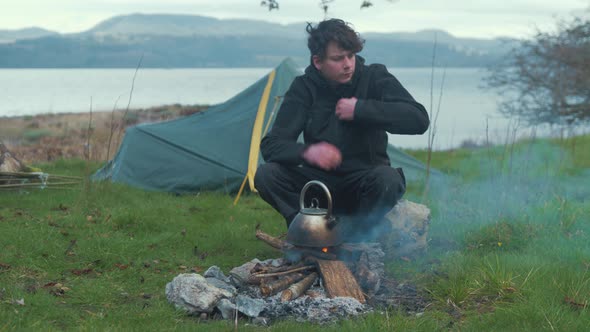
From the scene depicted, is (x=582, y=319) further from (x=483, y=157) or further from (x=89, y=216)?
(x=483, y=157)

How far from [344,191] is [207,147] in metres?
3.51

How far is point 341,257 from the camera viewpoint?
4.34 meters

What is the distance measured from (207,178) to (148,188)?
0.74m

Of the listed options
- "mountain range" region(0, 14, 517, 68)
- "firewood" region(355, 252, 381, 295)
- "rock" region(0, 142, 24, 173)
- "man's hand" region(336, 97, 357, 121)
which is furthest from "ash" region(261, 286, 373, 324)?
"mountain range" region(0, 14, 517, 68)

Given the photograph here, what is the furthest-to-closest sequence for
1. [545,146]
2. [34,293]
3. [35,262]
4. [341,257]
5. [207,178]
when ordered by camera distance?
1. [545,146]
2. [207,178]
3. [35,262]
4. [341,257]
5. [34,293]

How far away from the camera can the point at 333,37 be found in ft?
14.5

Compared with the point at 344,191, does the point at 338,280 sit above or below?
below

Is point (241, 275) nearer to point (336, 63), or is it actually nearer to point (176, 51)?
point (336, 63)

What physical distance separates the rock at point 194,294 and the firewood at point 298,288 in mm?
333

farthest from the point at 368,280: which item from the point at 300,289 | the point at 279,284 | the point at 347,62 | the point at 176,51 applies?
the point at 176,51

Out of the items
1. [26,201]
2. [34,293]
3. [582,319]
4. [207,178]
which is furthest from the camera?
[207,178]

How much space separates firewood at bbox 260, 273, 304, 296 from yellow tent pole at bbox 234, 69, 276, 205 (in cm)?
305

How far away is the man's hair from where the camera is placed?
441 cm

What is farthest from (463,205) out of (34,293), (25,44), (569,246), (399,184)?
(25,44)
